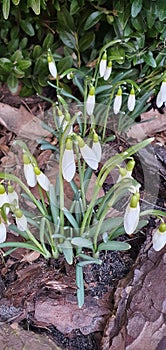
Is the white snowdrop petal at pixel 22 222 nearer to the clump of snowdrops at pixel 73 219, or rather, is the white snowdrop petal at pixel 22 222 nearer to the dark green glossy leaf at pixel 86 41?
the clump of snowdrops at pixel 73 219

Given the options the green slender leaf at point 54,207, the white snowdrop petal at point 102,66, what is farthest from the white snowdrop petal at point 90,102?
the green slender leaf at point 54,207

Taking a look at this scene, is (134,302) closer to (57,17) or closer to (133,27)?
(133,27)

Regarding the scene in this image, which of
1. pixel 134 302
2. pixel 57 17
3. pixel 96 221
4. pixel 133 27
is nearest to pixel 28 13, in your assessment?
pixel 57 17

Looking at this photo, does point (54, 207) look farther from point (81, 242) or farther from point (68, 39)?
point (68, 39)

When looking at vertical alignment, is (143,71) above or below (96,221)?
above

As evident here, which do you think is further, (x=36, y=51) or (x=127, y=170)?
(x=36, y=51)

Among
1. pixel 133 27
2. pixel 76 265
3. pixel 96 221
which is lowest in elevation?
pixel 76 265

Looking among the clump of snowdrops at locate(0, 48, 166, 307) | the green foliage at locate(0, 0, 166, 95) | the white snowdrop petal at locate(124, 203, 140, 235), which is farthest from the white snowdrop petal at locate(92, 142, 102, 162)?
the green foliage at locate(0, 0, 166, 95)

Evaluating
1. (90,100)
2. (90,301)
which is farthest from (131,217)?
(90,100)

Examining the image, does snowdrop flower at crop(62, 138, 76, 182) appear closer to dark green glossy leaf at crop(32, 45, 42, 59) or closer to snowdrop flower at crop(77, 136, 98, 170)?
snowdrop flower at crop(77, 136, 98, 170)
